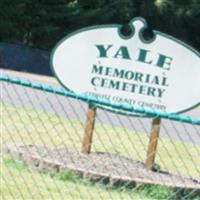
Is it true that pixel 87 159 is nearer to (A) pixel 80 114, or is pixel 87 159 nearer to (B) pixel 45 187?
(B) pixel 45 187

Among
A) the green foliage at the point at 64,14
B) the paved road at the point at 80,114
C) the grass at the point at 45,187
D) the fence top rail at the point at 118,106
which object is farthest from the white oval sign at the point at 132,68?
the green foliage at the point at 64,14

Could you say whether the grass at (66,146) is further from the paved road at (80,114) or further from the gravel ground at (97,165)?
the paved road at (80,114)

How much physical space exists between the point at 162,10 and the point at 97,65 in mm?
27289

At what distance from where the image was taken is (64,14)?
32500 millimetres

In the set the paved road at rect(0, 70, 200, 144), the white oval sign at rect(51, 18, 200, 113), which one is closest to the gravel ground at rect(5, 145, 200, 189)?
the white oval sign at rect(51, 18, 200, 113)

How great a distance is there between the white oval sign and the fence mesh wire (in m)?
0.81

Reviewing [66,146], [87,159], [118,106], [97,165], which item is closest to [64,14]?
[66,146]

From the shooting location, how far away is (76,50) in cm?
959

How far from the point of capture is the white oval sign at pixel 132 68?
9.27 metres

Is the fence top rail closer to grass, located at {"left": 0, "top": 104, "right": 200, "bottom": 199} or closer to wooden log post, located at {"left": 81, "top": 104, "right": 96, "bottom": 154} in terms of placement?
grass, located at {"left": 0, "top": 104, "right": 200, "bottom": 199}

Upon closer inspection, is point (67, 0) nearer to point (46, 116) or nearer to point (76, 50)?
point (46, 116)

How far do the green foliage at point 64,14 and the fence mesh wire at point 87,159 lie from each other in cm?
1791

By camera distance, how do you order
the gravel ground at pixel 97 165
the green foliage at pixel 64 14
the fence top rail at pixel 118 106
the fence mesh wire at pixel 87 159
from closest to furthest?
1. the fence top rail at pixel 118 106
2. the fence mesh wire at pixel 87 159
3. the gravel ground at pixel 97 165
4. the green foliage at pixel 64 14

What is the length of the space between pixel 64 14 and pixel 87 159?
23.9 m
